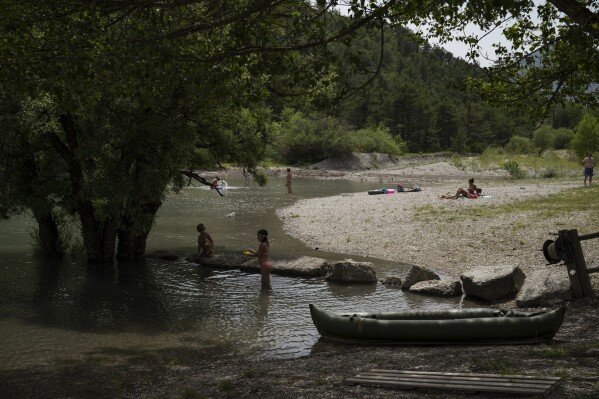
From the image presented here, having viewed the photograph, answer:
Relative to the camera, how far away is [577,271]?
515 inches

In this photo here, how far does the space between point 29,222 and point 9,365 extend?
2265 centimetres

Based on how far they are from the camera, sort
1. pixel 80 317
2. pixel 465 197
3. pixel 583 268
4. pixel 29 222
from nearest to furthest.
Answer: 1. pixel 583 268
2. pixel 80 317
3. pixel 29 222
4. pixel 465 197

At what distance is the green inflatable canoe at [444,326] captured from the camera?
1048 centimetres

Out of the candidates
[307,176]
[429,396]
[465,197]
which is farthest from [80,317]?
[307,176]

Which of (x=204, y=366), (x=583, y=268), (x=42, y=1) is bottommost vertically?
(x=204, y=366)

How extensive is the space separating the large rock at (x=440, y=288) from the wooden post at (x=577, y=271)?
3.38 meters

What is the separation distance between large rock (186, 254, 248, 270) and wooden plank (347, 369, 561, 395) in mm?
12545

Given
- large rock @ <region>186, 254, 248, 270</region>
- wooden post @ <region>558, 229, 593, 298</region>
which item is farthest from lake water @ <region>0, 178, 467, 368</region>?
wooden post @ <region>558, 229, 593, 298</region>

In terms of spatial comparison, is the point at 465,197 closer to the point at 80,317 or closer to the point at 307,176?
the point at 80,317

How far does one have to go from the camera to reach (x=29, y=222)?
105ft

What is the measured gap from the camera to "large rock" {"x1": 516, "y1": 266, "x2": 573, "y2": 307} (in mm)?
13445

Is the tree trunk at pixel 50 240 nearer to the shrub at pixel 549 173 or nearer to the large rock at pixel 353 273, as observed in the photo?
the large rock at pixel 353 273

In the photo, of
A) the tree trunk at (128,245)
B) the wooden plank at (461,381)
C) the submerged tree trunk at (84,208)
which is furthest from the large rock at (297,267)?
the wooden plank at (461,381)

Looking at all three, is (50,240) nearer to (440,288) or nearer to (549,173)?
(440,288)
